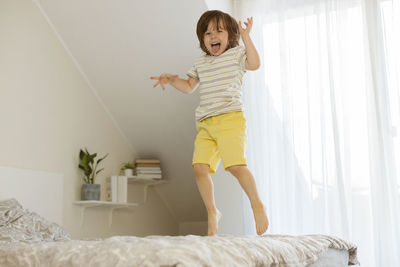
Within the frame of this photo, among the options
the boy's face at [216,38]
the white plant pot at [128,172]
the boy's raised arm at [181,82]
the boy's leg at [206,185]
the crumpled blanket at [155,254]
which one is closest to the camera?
the crumpled blanket at [155,254]

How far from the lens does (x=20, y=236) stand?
189 cm

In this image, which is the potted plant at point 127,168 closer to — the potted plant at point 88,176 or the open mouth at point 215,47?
the potted plant at point 88,176

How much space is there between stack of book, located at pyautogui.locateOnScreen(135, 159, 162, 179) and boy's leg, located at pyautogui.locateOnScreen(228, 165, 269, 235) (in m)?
1.77

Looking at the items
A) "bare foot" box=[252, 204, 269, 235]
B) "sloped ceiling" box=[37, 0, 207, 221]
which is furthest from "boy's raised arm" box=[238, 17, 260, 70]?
"sloped ceiling" box=[37, 0, 207, 221]

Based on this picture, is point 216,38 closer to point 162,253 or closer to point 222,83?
point 222,83

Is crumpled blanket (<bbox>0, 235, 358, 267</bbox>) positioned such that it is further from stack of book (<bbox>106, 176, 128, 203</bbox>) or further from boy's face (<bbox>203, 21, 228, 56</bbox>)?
stack of book (<bbox>106, 176, 128, 203</bbox>)

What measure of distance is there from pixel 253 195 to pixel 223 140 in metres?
0.26

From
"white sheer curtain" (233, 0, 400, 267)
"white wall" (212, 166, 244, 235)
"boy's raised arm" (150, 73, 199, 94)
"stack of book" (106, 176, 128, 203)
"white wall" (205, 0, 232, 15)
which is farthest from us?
"stack of book" (106, 176, 128, 203)

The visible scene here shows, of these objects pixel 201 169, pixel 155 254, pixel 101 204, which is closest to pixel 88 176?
pixel 101 204

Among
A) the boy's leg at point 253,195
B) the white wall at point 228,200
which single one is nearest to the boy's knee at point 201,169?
the boy's leg at point 253,195

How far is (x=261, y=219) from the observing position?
1693 millimetres

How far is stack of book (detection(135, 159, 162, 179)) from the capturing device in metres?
3.45

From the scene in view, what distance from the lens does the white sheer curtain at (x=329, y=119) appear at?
2.48 m

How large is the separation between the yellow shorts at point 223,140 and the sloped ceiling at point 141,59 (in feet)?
3.42
